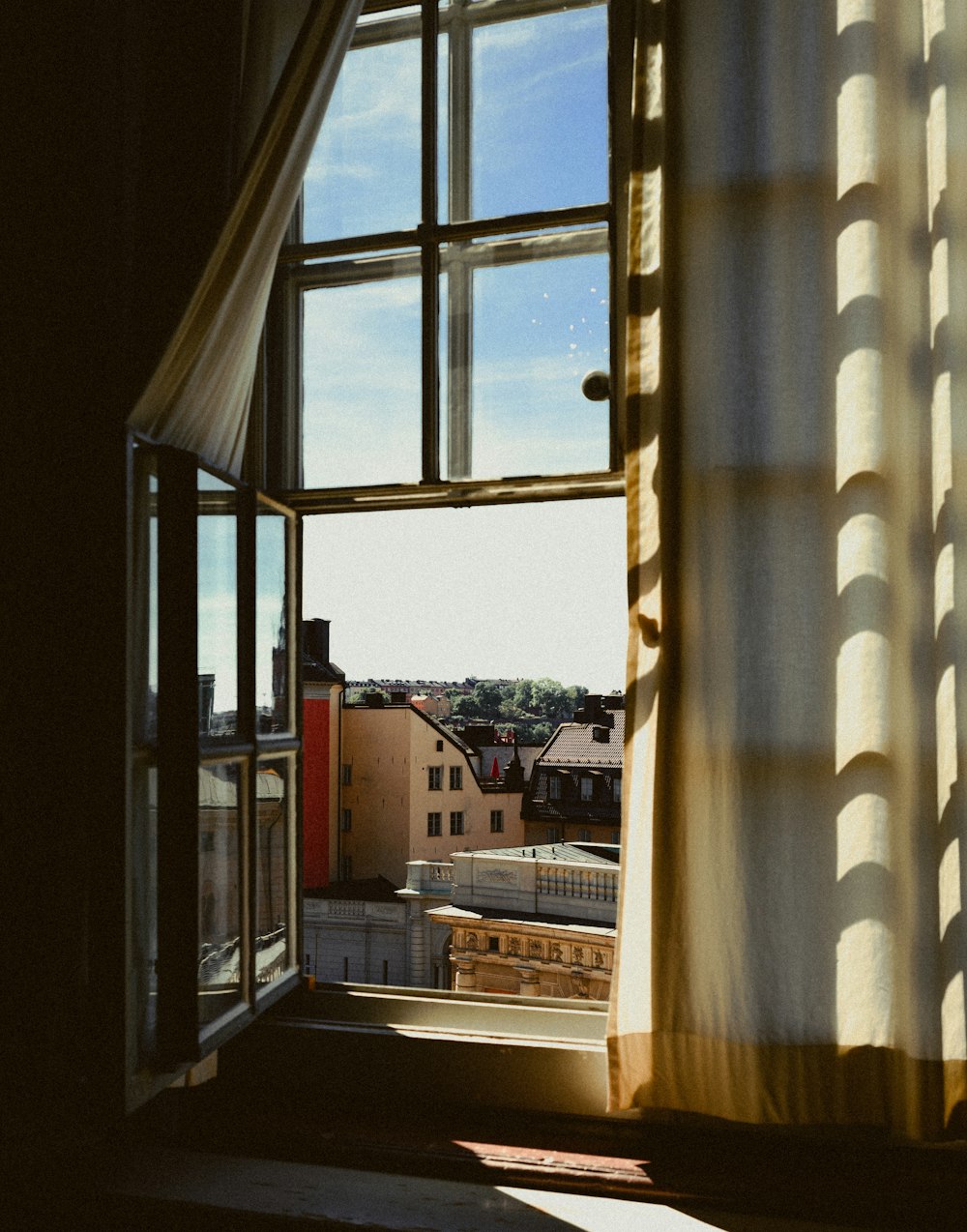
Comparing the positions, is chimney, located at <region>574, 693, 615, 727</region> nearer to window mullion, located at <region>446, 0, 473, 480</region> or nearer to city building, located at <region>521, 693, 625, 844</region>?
city building, located at <region>521, 693, 625, 844</region>

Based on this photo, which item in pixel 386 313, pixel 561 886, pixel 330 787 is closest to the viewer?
pixel 386 313

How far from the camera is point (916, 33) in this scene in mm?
1089

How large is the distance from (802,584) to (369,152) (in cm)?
99

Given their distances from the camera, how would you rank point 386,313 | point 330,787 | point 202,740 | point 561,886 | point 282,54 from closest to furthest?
1. point 202,740
2. point 282,54
3. point 386,313
4. point 330,787
5. point 561,886

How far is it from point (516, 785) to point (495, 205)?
1.15 meters

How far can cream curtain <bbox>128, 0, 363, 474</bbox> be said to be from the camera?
45.5 inches

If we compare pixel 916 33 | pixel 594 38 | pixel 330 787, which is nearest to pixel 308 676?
pixel 330 787

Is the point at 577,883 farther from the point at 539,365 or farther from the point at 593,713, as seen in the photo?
the point at 539,365

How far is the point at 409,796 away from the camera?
6.39 feet

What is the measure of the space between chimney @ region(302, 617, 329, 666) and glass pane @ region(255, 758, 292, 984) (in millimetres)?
311

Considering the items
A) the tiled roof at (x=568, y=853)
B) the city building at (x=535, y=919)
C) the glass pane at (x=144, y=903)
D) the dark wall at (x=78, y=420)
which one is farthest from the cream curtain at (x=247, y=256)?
the tiled roof at (x=568, y=853)

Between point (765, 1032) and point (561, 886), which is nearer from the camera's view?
point (765, 1032)

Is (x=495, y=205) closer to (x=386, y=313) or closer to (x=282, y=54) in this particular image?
(x=386, y=313)

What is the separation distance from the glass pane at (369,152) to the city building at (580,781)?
2.87 feet
